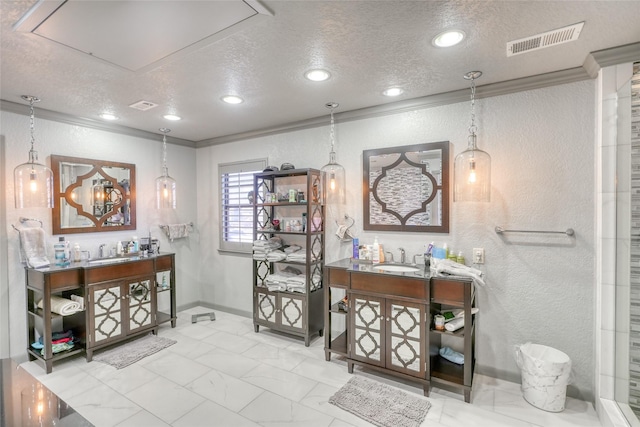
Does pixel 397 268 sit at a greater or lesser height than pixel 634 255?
lesser

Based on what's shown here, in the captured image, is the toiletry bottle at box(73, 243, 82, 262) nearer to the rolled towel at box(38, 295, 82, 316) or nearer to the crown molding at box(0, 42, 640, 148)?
the rolled towel at box(38, 295, 82, 316)

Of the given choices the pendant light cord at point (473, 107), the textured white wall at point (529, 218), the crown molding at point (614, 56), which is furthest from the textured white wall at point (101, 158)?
the crown molding at point (614, 56)

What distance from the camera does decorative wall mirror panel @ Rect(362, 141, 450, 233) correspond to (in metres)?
2.86

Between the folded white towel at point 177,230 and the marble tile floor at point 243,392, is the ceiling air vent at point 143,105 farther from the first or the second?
the marble tile floor at point 243,392

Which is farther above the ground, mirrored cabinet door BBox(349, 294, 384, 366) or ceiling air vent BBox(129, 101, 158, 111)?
ceiling air vent BBox(129, 101, 158, 111)

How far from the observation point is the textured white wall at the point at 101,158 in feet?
9.64

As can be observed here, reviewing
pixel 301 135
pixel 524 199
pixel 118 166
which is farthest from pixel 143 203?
pixel 524 199

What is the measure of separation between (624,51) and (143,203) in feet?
15.7

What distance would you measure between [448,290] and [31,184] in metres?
3.56

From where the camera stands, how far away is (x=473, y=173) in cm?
241

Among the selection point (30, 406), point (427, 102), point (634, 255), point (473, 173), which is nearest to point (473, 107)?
point (427, 102)

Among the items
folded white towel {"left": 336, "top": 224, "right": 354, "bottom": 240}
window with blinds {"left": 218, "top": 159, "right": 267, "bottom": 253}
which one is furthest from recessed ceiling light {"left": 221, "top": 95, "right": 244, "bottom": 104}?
folded white towel {"left": 336, "top": 224, "right": 354, "bottom": 240}

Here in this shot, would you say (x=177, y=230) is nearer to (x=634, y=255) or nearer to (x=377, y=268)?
(x=377, y=268)

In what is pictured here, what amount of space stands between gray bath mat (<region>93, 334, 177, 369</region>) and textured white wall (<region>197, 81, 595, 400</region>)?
265 centimetres
